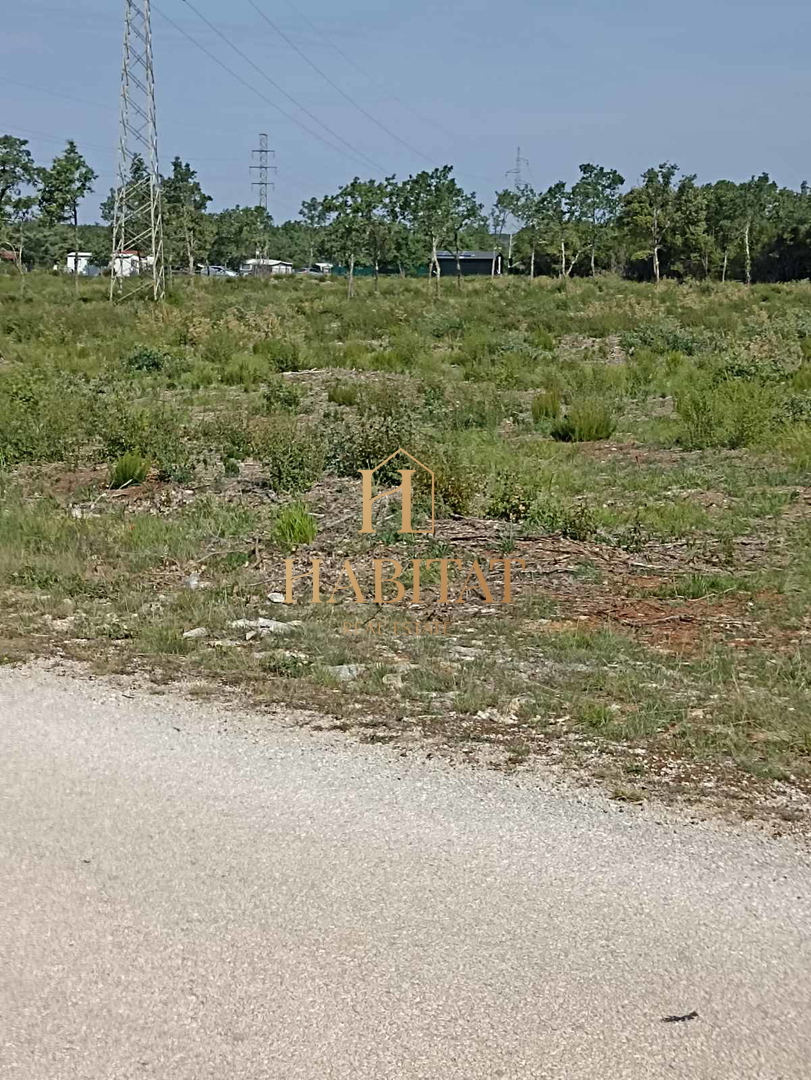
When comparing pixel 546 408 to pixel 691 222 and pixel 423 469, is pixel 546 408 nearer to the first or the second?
pixel 423 469

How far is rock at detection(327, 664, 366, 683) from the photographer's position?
20.7ft

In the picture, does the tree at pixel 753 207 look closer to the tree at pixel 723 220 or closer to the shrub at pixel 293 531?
the tree at pixel 723 220

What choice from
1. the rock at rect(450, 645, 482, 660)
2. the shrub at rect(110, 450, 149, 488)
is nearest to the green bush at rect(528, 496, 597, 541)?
the rock at rect(450, 645, 482, 660)

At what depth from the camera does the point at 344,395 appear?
1633 cm

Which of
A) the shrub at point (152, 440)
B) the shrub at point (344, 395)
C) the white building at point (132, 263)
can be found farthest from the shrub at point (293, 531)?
the white building at point (132, 263)

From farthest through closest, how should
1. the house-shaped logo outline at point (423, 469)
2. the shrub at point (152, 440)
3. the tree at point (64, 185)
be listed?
the tree at point (64, 185) < the shrub at point (152, 440) < the house-shaped logo outline at point (423, 469)

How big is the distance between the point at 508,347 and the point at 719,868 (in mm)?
18820

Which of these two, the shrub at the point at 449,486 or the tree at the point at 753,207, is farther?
the tree at the point at 753,207

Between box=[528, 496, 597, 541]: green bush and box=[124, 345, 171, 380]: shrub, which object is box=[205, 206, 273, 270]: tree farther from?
box=[528, 496, 597, 541]: green bush

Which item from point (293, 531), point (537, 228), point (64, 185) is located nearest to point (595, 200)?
point (537, 228)

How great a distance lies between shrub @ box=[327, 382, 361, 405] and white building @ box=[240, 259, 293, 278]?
→ 46.6m

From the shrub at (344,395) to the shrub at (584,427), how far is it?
3.21 meters

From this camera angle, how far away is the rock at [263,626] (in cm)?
714

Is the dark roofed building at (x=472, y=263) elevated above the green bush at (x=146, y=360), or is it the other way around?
the dark roofed building at (x=472, y=263)
